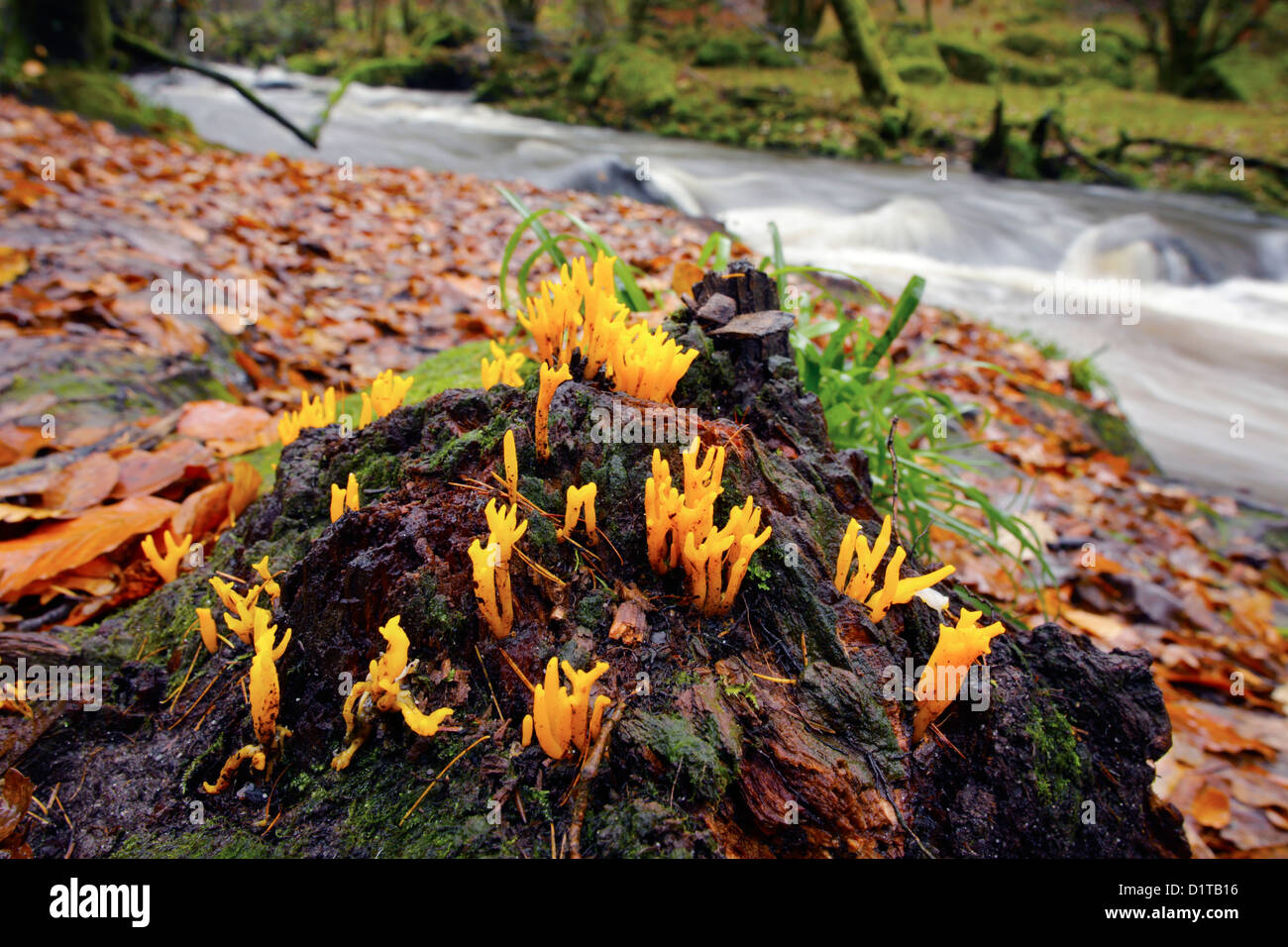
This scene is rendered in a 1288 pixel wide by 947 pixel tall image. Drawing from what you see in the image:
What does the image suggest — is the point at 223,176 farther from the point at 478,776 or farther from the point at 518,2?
the point at 518,2

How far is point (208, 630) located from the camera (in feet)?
4.43

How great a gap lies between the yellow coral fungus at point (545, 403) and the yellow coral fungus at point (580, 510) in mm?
149

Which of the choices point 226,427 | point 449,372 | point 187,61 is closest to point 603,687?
point 449,372

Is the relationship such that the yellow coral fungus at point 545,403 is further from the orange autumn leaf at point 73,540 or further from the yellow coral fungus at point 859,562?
the orange autumn leaf at point 73,540

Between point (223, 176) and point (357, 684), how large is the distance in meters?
7.07

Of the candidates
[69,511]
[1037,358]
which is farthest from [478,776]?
[1037,358]

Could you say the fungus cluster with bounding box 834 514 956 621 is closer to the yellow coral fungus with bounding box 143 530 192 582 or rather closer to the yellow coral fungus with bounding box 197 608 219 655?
the yellow coral fungus with bounding box 197 608 219 655

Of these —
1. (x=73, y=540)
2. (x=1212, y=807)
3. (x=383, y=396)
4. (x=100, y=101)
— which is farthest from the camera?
(x=100, y=101)

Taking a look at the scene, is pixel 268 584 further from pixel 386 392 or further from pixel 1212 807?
pixel 1212 807

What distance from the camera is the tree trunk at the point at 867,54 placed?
1569 centimetres

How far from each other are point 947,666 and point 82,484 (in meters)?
2.39

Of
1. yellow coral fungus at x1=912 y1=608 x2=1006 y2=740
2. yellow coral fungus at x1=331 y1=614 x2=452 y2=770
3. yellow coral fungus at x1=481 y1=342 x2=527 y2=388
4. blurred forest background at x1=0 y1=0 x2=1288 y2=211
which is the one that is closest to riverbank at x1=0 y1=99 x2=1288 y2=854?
yellow coral fungus at x1=481 y1=342 x2=527 y2=388

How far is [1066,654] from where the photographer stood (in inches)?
59.0

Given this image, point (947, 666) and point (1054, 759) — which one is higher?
point (947, 666)
